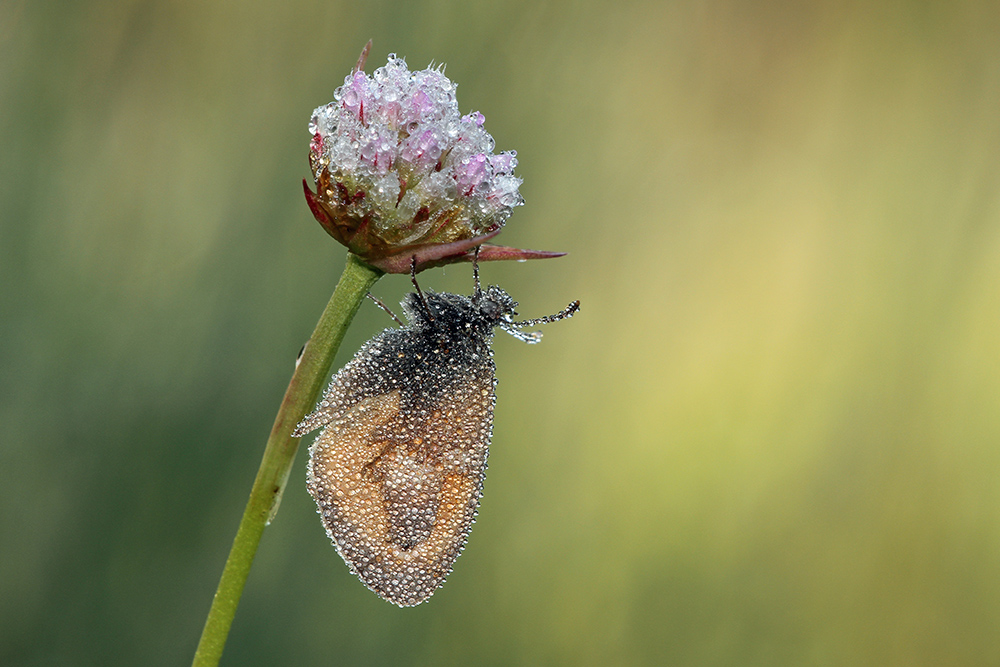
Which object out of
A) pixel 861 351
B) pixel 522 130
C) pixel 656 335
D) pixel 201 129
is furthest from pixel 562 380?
pixel 201 129

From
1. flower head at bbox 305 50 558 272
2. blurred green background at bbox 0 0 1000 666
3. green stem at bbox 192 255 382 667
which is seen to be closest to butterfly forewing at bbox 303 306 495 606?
green stem at bbox 192 255 382 667

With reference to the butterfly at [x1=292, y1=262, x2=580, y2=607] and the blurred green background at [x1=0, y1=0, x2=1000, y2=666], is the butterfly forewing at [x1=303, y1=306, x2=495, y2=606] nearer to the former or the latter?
the butterfly at [x1=292, y1=262, x2=580, y2=607]

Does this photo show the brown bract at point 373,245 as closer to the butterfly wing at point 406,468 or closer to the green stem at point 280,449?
the green stem at point 280,449

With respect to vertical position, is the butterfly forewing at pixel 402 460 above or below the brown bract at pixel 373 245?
below

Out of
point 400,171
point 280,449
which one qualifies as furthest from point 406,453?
point 400,171

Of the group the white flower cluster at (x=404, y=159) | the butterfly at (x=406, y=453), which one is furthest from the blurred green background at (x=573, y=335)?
the white flower cluster at (x=404, y=159)

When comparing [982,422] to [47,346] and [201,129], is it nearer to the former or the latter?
[201,129]

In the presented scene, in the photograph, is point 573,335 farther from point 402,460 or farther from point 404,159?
point 404,159
